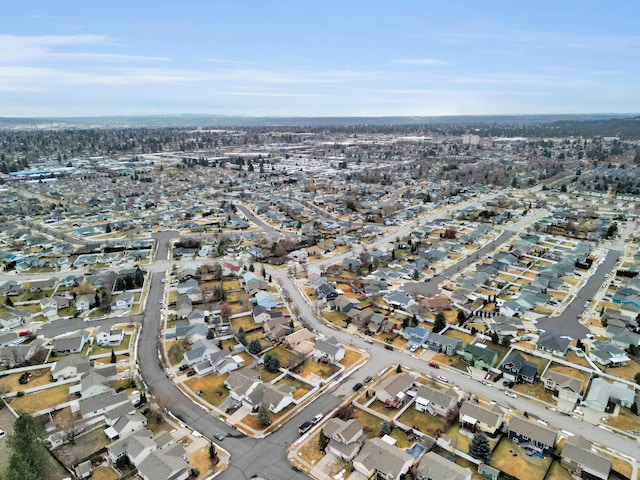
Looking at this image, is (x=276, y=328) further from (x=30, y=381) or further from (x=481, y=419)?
(x=30, y=381)

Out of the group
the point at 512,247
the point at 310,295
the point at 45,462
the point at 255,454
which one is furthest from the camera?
the point at 512,247

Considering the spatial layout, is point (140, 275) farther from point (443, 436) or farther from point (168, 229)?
point (443, 436)

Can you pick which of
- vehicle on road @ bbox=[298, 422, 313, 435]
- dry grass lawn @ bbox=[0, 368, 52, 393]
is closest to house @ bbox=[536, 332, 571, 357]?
vehicle on road @ bbox=[298, 422, 313, 435]

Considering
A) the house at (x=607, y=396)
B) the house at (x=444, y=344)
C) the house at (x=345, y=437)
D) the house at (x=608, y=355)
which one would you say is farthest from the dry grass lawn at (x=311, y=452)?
the house at (x=608, y=355)

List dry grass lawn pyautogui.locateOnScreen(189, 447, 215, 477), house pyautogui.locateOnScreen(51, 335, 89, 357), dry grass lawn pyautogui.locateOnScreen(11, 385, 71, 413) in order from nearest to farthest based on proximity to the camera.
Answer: dry grass lawn pyautogui.locateOnScreen(189, 447, 215, 477) < dry grass lawn pyautogui.locateOnScreen(11, 385, 71, 413) < house pyautogui.locateOnScreen(51, 335, 89, 357)

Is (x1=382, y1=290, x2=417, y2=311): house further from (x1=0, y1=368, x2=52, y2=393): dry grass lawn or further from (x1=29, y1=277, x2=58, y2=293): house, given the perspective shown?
(x1=29, y1=277, x2=58, y2=293): house

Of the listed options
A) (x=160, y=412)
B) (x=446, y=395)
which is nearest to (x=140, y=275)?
(x=160, y=412)
